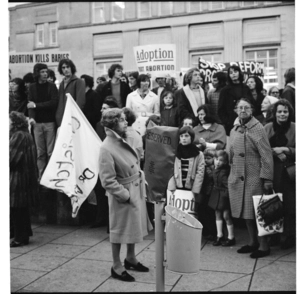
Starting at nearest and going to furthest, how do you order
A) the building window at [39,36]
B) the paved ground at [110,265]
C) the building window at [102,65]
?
the paved ground at [110,265] → the building window at [39,36] → the building window at [102,65]

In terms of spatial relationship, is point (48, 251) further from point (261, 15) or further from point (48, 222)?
point (261, 15)

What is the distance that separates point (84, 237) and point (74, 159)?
109 centimetres

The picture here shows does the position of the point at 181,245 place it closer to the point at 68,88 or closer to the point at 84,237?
the point at 84,237

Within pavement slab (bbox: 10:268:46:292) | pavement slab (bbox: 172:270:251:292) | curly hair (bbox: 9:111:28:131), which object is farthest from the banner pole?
curly hair (bbox: 9:111:28:131)

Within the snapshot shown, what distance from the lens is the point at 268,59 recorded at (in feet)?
62.1

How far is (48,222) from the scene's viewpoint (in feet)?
24.0

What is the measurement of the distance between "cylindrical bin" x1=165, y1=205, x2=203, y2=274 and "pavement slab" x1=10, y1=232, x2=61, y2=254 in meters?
3.13

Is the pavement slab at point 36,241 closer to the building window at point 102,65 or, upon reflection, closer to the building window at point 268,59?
the building window at point 268,59

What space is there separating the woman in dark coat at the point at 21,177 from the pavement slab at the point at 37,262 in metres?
0.58

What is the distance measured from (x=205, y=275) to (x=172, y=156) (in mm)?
1858

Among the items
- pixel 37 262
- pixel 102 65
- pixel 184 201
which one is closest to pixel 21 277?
pixel 37 262

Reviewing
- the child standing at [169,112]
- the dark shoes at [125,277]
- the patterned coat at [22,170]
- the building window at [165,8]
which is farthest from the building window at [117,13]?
the dark shoes at [125,277]

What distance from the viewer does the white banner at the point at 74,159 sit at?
6402mm

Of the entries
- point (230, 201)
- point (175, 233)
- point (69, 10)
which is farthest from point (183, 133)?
point (69, 10)
